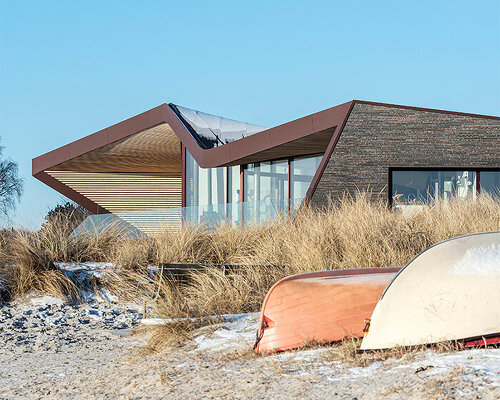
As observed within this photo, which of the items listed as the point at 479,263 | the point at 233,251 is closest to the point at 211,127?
the point at 233,251

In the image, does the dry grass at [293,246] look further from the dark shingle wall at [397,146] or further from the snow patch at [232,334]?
the dark shingle wall at [397,146]

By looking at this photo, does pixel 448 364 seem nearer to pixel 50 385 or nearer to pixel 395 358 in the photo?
pixel 395 358

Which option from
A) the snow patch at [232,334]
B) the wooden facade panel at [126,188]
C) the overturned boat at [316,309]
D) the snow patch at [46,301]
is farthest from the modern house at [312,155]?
the overturned boat at [316,309]

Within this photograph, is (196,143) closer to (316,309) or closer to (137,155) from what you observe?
(137,155)

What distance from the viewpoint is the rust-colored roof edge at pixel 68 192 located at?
64.2ft

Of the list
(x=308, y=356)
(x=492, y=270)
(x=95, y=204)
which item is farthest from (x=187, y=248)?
(x=95, y=204)

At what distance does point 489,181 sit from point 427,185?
6.00ft

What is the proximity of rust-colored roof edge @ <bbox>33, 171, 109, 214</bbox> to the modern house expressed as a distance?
88cm

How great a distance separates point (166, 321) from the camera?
226 inches

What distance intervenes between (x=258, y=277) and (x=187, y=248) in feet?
7.90

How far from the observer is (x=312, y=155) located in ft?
51.8

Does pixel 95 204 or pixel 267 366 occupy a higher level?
pixel 95 204

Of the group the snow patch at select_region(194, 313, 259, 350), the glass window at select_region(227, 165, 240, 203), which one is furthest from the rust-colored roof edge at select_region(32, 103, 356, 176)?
the snow patch at select_region(194, 313, 259, 350)

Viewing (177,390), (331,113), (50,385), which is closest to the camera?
(177,390)
